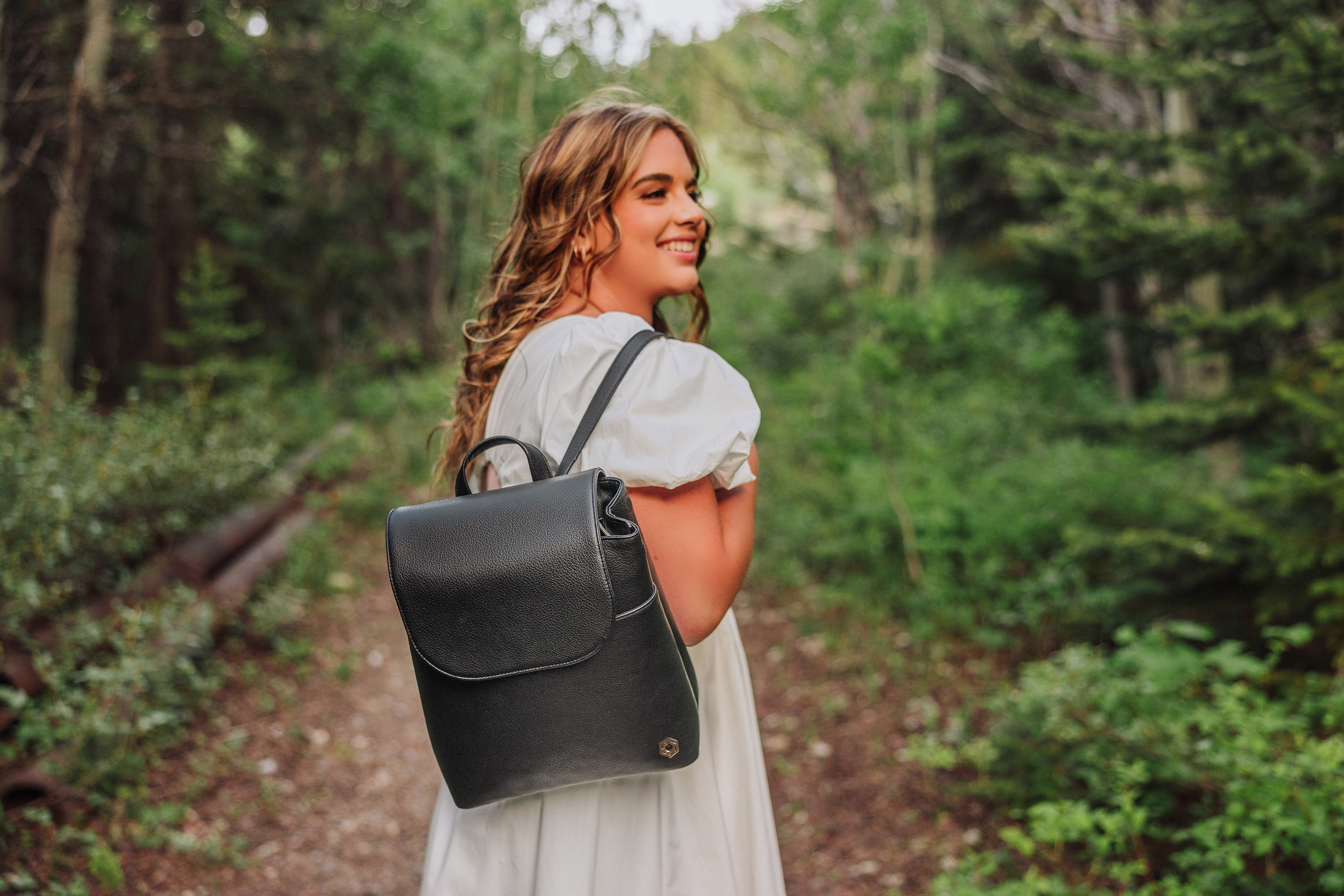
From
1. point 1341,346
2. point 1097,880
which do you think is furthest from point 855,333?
point 1097,880

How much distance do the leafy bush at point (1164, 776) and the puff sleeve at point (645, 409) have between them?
2.09 metres

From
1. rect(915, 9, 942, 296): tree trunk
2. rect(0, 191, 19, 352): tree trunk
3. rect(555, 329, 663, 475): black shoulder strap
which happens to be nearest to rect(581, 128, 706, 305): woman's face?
rect(555, 329, 663, 475): black shoulder strap

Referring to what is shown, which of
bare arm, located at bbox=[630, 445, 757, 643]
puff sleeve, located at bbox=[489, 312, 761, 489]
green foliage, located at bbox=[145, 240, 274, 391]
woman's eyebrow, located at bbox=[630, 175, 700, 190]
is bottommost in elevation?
bare arm, located at bbox=[630, 445, 757, 643]

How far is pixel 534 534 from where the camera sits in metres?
1.18

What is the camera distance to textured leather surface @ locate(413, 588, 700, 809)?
1.21 m

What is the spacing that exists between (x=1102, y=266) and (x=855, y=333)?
2.99 meters

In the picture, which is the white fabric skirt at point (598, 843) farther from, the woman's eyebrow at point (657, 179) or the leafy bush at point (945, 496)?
the leafy bush at point (945, 496)

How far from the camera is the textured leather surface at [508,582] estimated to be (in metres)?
1.17

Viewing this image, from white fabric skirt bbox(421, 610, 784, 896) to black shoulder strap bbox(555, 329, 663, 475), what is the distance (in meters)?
0.51

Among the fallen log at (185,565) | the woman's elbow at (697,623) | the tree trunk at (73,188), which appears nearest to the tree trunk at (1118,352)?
the fallen log at (185,565)

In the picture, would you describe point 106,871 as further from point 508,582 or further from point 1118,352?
point 1118,352

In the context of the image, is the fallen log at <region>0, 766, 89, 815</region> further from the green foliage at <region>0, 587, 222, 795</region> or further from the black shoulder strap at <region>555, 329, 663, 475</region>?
the black shoulder strap at <region>555, 329, 663, 475</region>

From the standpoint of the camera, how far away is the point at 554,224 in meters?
1.58

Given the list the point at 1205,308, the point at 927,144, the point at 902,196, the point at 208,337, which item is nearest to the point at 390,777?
the point at 208,337
